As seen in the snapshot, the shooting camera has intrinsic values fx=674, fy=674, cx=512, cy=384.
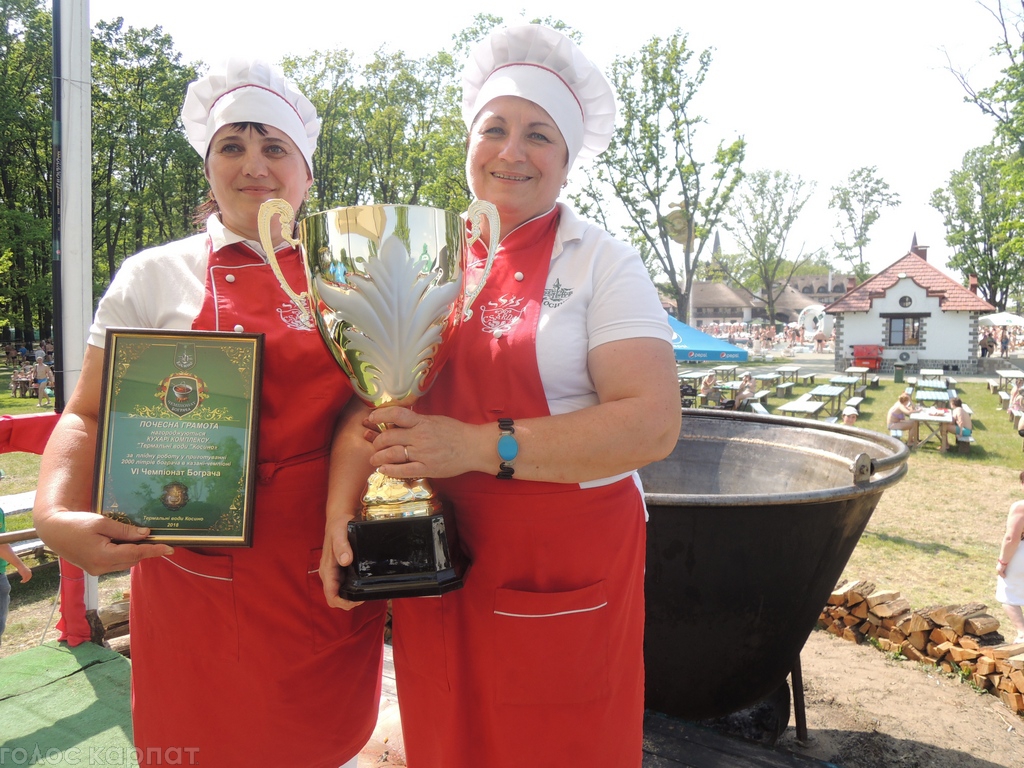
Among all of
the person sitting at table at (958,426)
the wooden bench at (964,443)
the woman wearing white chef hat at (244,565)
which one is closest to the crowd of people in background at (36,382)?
the woman wearing white chef hat at (244,565)

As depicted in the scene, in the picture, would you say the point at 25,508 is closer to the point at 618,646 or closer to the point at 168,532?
the point at 168,532

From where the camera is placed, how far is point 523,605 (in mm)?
1338

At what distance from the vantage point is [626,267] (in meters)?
1.33

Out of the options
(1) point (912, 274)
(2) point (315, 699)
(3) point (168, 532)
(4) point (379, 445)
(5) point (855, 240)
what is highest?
(5) point (855, 240)

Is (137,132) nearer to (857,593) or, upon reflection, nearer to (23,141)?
(23,141)

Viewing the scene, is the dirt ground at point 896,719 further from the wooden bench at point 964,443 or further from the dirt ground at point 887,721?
the wooden bench at point 964,443

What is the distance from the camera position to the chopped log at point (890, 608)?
4.12 m

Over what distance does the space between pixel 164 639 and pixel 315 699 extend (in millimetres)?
348

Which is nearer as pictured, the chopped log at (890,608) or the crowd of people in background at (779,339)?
the chopped log at (890,608)

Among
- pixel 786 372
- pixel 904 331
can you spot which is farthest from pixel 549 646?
pixel 904 331

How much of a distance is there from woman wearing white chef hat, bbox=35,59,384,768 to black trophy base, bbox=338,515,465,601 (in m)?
0.27

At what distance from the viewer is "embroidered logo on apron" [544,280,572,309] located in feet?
4.40

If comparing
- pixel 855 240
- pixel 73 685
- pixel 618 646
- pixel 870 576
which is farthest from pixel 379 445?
pixel 855 240

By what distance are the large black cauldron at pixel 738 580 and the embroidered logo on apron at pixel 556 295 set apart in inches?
47.0
